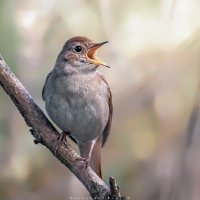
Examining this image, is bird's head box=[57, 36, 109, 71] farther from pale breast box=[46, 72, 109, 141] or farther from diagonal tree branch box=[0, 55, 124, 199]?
diagonal tree branch box=[0, 55, 124, 199]

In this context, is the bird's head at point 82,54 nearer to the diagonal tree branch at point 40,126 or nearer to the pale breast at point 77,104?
the pale breast at point 77,104

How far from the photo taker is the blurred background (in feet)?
12.8

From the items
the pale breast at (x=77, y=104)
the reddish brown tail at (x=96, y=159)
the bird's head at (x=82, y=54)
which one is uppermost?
the bird's head at (x=82, y=54)

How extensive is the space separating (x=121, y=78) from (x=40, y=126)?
5.48 feet

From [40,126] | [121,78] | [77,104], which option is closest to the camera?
[40,126]

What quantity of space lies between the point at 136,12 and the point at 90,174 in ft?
6.43

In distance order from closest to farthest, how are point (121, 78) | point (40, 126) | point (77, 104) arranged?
point (40, 126) → point (77, 104) → point (121, 78)

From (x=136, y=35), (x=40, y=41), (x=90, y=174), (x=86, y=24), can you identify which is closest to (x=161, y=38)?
(x=136, y=35)

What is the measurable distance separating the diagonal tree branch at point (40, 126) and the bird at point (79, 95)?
570 millimetres

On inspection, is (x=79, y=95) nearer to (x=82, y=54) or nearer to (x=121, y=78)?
(x=82, y=54)

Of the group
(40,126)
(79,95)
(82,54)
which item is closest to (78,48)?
(82,54)

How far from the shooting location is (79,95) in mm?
2971

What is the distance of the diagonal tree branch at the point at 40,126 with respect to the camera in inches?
90.3

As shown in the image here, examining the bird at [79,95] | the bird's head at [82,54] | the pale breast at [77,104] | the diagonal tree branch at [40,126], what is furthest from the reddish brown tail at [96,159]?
the diagonal tree branch at [40,126]
